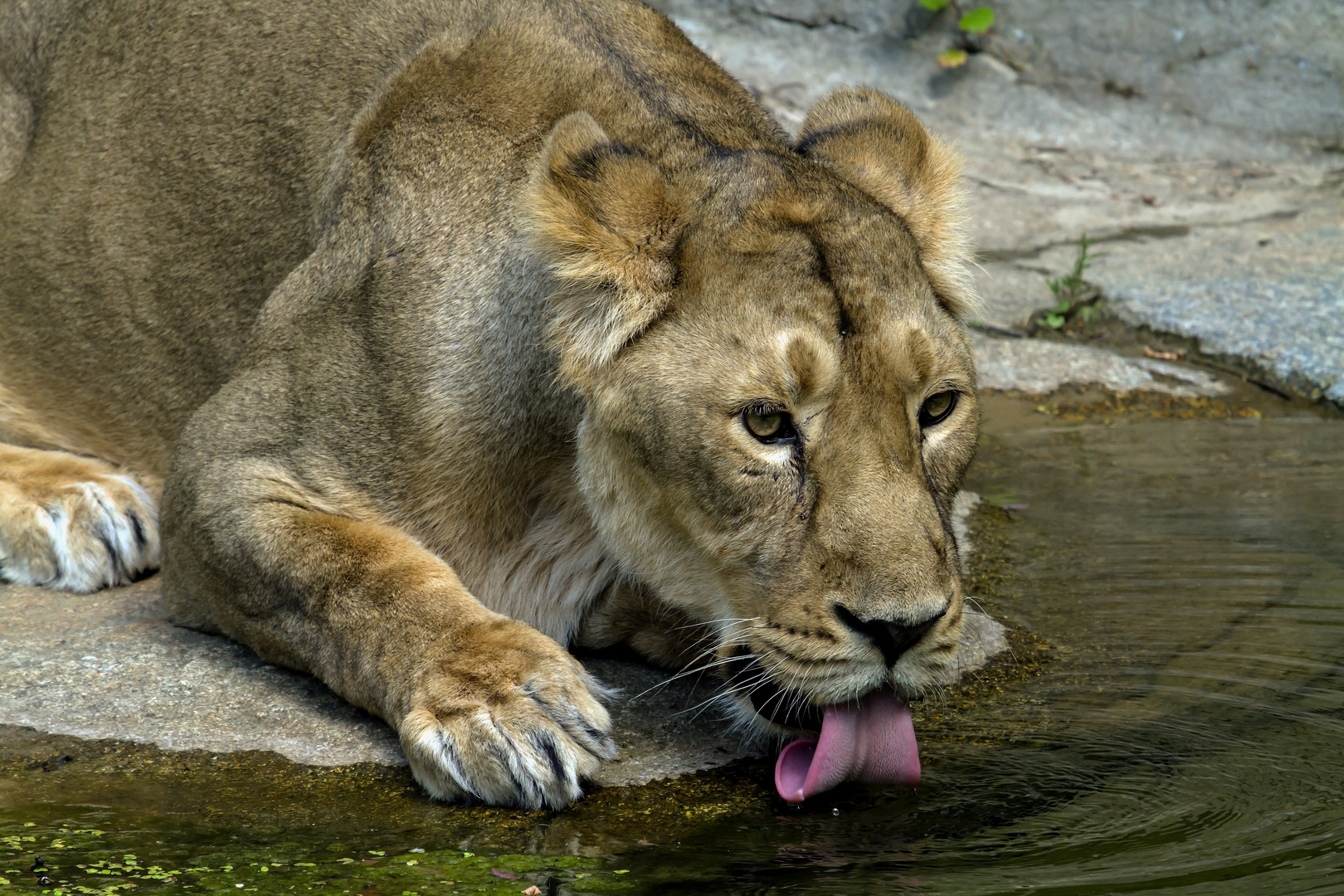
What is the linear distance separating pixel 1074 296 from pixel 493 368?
3400mm

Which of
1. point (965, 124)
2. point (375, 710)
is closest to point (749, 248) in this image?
point (375, 710)

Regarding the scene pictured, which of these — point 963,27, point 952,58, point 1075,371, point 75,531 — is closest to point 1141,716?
point 75,531

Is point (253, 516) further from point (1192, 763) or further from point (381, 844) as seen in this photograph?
point (1192, 763)

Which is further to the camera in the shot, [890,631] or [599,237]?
[599,237]

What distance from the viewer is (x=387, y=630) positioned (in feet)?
9.61

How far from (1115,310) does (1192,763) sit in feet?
11.4

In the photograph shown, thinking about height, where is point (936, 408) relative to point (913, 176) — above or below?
below

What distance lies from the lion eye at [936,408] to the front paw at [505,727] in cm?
79

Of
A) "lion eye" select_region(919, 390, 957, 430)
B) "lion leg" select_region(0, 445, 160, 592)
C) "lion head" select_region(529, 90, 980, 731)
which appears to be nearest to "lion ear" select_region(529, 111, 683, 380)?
"lion head" select_region(529, 90, 980, 731)

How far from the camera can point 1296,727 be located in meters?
2.86

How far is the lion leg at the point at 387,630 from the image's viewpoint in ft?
8.63

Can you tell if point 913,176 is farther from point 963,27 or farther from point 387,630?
point 963,27

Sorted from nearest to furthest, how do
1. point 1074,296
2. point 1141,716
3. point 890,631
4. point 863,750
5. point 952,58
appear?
point 890,631 < point 863,750 < point 1141,716 < point 1074,296 < point 952,58

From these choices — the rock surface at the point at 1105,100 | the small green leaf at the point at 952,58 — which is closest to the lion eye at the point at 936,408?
the rock surface at the point at 1105,100
